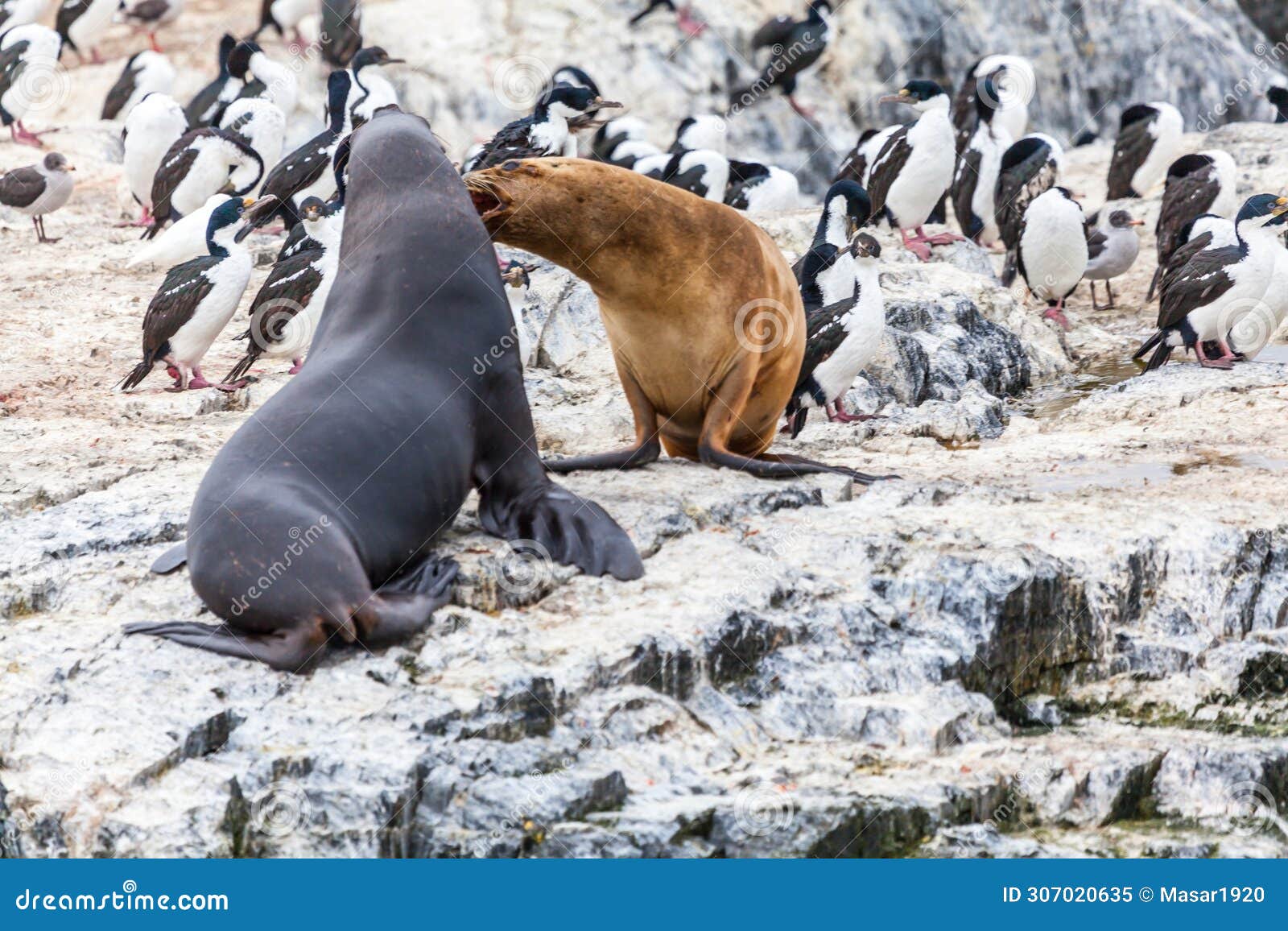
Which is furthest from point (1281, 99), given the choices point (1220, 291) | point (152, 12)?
point (152, 12)

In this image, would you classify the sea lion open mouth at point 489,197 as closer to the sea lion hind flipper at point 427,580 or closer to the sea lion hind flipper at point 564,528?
the sea lion hind flipper at point 564,528

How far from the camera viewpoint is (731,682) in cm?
499

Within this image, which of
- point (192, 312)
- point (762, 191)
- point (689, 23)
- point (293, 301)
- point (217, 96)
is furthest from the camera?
point (689, 23)

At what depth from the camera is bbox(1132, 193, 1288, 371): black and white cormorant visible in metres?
9.80

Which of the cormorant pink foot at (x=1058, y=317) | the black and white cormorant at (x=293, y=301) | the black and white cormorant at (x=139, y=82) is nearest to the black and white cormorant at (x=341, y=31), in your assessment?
the black and white cormorant at (x=139, y=82)

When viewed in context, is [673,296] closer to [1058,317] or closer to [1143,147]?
[1058,317]

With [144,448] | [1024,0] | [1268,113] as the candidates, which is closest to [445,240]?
[144,448]

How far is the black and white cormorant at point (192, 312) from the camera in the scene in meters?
9.34

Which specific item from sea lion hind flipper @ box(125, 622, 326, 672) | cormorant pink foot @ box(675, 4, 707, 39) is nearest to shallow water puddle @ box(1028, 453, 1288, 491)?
sea lion hind flipper @ box(125, 622, 326, 672)

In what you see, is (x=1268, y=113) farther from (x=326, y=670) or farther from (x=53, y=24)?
(x=326, y=670)

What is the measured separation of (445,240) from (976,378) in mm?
4815

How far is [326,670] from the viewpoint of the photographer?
479 centimetres

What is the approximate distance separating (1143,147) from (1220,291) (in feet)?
20.4

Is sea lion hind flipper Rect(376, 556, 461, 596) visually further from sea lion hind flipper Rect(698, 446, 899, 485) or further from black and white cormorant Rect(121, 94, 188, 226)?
black and white cormorant Rect(121, 94, 188, 226)
